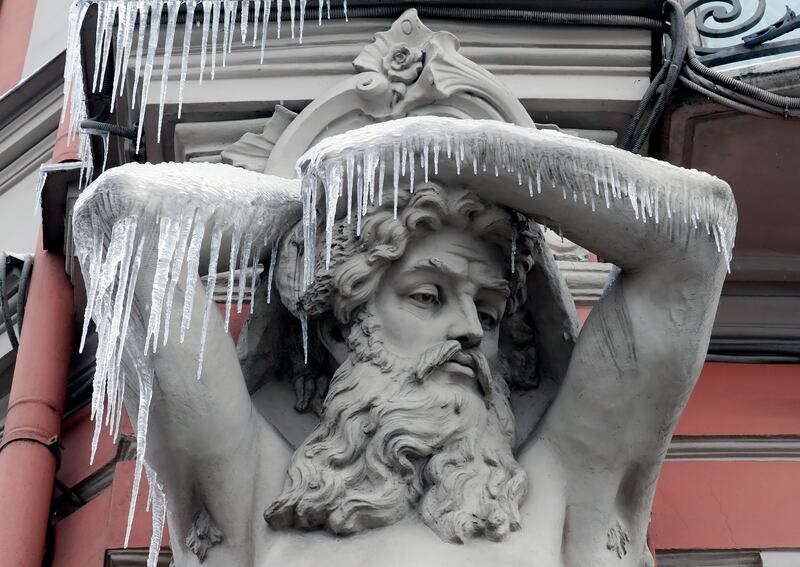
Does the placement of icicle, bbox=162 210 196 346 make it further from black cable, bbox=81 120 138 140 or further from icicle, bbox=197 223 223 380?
black cable, bbox=81 120 138 140

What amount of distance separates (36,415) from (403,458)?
1.90 m

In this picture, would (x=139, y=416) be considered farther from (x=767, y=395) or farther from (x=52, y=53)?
(x=52, y=53)

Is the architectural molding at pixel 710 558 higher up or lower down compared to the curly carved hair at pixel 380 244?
lower down

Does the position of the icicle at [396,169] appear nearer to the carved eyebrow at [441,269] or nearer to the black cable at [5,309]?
the carved eyebrow at [441,269]

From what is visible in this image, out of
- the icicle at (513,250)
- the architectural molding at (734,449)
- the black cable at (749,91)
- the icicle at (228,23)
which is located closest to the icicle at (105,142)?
the icicle at (228,23)

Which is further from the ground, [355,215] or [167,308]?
[355,215]

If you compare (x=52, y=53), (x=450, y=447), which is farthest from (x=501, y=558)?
(x=52, y=53)

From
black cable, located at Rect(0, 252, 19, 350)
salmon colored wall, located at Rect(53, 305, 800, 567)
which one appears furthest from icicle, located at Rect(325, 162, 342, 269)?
black cable, located at Rect(0, 252, 19, 350)

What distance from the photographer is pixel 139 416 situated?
14.7 feet

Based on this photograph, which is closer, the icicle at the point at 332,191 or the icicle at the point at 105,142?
the icicle at the point at 332,191

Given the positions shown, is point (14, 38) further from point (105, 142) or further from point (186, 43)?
point (186, 43)

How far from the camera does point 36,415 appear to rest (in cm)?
607

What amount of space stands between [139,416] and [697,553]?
6.20 feet

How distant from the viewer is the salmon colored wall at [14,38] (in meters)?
8.42
